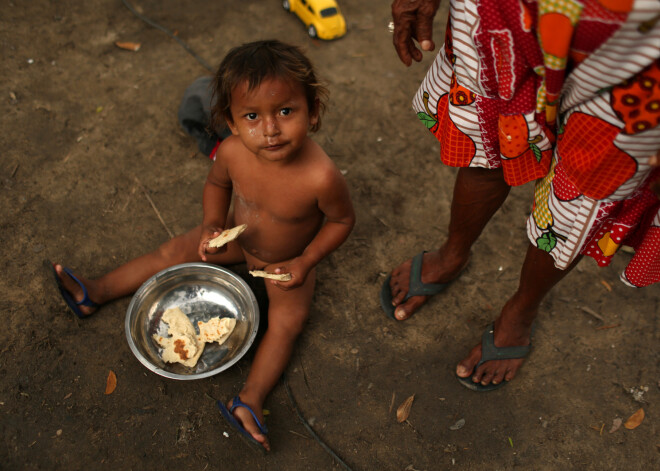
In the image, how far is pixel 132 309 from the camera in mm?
2006

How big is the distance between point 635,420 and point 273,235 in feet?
5.17

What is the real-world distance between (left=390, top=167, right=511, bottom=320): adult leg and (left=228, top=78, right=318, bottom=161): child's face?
0.57m

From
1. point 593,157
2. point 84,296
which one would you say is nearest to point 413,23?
point 593,157

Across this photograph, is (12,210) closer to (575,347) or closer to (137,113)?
(137,113)

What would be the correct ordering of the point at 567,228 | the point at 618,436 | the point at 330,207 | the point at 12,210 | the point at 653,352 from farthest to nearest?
the point at 12,210, the point at 653,352, the point at 618,436, the point at 330,207, the point at 567,228

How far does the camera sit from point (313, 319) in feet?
7.39

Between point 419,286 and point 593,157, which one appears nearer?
point 593,157

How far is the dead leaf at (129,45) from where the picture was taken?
125 inches

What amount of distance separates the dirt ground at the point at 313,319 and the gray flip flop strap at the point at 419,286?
0.09 metres

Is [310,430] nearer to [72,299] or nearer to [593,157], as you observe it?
[72,299]

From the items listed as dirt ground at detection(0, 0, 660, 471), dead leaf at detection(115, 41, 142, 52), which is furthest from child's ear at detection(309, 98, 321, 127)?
dead leaf at detection(115, 41, 142, 52)

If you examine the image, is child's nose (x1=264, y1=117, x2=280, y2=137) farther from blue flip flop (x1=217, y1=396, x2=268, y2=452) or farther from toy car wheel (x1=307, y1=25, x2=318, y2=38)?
toy car wheel (x1=307, y1=25, x2=318, y2=38)

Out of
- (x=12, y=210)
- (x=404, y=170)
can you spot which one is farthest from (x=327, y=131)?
(x=12, y=210)

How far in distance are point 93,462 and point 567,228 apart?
5.76ft
